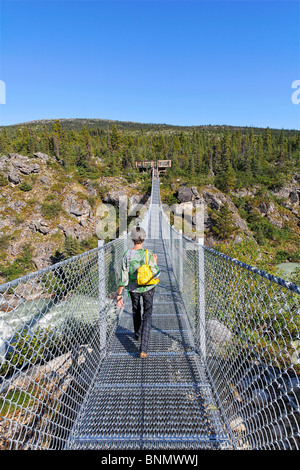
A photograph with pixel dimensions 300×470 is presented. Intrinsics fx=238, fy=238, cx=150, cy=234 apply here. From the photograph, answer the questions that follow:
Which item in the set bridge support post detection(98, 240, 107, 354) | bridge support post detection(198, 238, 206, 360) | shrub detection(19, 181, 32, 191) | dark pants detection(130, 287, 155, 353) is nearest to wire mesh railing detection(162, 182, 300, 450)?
bridge support post detection(198, 238, 206, 360)

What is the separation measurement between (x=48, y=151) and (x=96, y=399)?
33040 mm

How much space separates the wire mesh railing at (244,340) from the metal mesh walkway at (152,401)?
0.11 meters

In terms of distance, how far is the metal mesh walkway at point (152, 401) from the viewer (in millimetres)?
1361

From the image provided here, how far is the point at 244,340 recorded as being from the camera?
134 centimetres

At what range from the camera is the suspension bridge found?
1.07 m

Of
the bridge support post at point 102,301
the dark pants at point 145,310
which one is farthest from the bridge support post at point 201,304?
the bridge support post at point 102,301

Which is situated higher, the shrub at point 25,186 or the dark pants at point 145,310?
the shrub at point 25,186

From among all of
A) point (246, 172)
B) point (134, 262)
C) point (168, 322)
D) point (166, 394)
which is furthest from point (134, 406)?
point (246, 172)

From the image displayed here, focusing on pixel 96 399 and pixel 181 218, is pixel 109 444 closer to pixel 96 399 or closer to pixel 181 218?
pixel 96 399

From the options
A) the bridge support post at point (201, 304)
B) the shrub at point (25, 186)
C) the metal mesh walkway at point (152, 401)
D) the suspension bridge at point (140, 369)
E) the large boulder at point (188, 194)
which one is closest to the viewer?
the suspension bridge at point (140, 369)

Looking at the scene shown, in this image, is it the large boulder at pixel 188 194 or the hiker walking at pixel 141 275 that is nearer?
the hiker walking at pixel 141 275

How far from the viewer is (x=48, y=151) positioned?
30000 millimetres

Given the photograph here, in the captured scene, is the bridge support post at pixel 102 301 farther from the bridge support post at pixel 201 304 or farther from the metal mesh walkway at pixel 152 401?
the bridge support post at pixel 201 304

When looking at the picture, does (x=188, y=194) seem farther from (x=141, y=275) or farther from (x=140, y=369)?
(x=140, y=369)
